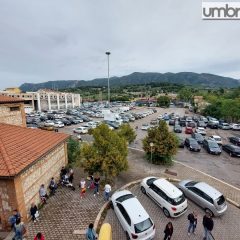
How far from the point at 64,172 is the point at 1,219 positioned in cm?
613

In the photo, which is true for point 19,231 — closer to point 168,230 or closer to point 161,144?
point 168,230

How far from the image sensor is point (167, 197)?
13438 mm

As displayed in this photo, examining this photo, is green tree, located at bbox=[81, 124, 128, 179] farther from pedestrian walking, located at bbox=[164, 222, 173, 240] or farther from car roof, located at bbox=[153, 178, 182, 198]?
pedestrian walking, located at bbox=[164, 222, 173, 240]

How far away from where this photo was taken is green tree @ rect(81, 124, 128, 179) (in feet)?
51.7

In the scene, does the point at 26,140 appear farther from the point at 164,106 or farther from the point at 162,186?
the point at 164,106

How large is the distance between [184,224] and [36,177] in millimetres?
9328

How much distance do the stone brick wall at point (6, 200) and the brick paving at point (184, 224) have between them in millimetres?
5329

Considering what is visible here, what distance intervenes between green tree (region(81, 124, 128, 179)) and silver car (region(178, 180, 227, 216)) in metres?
4.93

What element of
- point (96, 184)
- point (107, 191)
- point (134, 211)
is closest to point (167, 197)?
point (134, 211)

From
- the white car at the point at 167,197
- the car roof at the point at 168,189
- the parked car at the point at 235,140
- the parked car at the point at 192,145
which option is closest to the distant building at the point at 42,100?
the parked car at the point at 192,145

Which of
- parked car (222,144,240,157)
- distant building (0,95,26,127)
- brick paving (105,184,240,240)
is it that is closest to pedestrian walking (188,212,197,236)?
brick paving (105,184,240,240)

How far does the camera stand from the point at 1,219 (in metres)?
11.5

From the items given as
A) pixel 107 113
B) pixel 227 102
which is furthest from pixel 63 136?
pixel 227 102

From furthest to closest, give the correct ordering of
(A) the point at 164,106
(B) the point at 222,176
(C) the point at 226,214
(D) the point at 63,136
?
1. (A) the point at 164,106
2. (B) the point at 222,176
3. (D) the point at 63,136
4. (C) the point at 226,214
